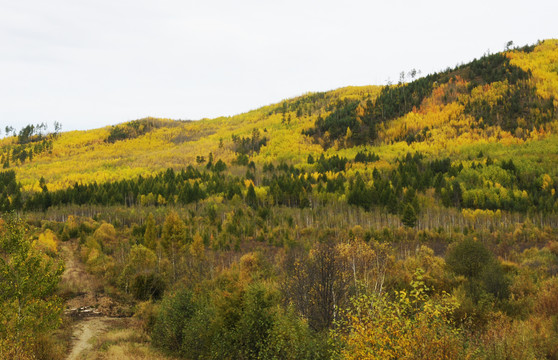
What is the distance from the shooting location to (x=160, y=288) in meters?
56.5

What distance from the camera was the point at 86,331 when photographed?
3903 cm

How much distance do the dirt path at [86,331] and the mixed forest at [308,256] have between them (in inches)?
41.7

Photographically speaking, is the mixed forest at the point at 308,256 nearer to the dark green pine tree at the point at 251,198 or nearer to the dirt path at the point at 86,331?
the dark green pine tree at the point at 251,198

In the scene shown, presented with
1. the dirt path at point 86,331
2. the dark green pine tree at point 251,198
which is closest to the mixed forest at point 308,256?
the dark green pine tree at point 251,198

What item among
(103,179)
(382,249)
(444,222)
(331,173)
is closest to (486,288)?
(382,249)

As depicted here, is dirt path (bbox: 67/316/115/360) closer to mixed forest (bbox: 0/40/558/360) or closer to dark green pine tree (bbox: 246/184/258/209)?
mixed forest (bbox: 0/40/558/360)

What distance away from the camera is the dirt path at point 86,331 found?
1251 inches

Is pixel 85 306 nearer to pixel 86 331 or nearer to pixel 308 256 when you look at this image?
pixel 86 331

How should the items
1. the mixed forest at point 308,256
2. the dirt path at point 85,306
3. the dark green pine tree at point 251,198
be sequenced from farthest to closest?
the dark green pine tree at point 251,198
the dirt path at point 85,306
the mixed forest at point 308,256

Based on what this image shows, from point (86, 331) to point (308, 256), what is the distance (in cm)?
3152

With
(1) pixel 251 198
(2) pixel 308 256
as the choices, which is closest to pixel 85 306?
(2) pixel 308 256

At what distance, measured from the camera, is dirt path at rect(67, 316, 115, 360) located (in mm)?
31781

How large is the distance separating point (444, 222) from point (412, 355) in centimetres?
11877

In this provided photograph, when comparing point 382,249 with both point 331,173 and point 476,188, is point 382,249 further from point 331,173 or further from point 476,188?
point 331,173
